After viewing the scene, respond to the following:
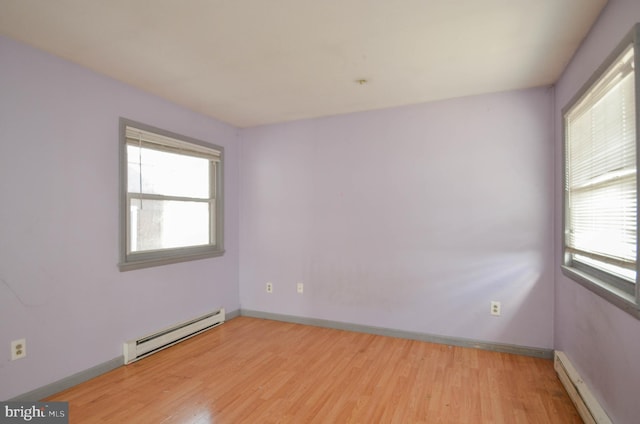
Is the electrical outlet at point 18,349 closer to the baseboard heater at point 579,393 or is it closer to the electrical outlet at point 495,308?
the baseboard heater at point 579,393

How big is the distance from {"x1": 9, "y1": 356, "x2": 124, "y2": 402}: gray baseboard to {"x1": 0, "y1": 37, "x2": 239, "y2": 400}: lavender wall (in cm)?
4

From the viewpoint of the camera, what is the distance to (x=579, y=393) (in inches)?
79.4

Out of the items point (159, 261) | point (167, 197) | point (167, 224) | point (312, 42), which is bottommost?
point (159, 261)

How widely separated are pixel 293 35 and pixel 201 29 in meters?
0.57

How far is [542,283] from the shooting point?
2.85 m

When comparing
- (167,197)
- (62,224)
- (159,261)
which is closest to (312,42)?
(167,197)

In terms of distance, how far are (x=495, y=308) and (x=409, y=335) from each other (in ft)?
2.84

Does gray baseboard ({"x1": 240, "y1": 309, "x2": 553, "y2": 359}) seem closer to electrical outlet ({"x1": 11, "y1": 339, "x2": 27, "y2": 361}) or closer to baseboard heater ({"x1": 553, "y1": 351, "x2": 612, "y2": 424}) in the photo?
baseboard heater ({"x1": 553, "y1": 351, "x2": 612, "y2": 424})

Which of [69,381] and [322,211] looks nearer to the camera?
[69,381]

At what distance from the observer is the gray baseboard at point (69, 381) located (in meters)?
2.15

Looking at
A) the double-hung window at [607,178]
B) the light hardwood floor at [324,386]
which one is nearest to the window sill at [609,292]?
the double-hung window at [607,178]

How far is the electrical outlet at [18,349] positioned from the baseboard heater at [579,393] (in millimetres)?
3524

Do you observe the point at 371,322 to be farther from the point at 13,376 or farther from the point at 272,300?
the point at 13,376

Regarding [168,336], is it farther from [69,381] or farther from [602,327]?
[602,327]
